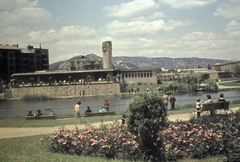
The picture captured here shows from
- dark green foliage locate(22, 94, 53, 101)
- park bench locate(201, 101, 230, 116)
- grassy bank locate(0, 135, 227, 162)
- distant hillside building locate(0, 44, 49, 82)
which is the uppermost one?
distant hillside building locate(0, 44, 49, 82)

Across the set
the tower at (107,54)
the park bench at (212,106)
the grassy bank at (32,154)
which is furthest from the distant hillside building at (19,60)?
the grassy bank at (32,154)

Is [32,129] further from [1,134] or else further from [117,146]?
[117,146]

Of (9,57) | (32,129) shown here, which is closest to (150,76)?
(9,57)

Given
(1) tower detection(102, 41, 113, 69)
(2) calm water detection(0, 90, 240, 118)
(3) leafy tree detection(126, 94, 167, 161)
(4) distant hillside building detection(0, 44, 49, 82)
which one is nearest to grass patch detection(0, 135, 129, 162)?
(3) leafy tree detection(126, 94, 167, 161)

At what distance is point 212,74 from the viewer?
6014 inches

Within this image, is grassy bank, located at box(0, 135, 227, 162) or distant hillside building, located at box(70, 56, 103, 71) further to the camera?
distant hillside building, located at box(70, 56, 103, 71)

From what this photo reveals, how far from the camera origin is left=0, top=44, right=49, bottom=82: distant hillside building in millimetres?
79438

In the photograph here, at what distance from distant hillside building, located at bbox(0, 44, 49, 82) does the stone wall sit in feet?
22.5

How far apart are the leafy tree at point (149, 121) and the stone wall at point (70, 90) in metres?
69.9

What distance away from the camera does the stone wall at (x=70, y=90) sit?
267 ft

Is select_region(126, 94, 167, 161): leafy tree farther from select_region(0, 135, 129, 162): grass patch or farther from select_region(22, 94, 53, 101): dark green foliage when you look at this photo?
select_region(22, 94, 53, 101): dark green foliage

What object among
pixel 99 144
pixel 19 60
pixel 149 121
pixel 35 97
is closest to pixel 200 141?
pixel 149 121

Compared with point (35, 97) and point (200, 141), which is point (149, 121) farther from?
point (35, 97)

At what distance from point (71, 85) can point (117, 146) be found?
72549mm
